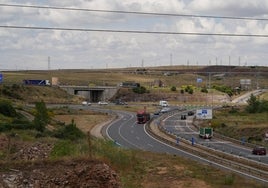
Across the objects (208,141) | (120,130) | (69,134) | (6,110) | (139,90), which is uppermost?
(139,90)

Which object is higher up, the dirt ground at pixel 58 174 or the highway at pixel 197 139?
the dirt ground at pixel 58 174

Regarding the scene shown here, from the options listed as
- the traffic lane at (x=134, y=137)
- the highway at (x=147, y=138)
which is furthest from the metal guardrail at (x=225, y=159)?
the traffic lane at (x=134, y=137)

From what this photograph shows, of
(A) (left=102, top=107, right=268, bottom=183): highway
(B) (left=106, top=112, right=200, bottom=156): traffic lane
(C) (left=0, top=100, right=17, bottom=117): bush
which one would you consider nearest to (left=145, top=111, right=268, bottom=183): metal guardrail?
(A) (left=102, top=107, right=268, bottom=183): highway

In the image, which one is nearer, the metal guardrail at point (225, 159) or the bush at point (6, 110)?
the metal guardrail at point (225, 159)

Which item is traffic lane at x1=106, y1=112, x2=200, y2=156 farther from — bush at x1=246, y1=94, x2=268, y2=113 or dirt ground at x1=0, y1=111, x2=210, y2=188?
bush at x1=246, y1=94, x2=268, y2=113

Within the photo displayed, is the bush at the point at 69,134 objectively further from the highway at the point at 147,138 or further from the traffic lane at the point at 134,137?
the traffic lane at the point at 134,137

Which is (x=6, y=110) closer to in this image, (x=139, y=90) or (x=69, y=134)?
(x=69, y=134)

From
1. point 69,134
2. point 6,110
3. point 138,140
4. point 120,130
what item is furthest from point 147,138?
point 69,134

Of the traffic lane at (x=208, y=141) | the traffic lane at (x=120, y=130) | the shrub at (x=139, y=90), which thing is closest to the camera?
the traffic lane at (x=208, y=141)

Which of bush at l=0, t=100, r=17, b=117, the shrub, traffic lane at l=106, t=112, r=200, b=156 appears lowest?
traffic lane at l=106, t=112, r=200, b=156

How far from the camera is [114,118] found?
418ft

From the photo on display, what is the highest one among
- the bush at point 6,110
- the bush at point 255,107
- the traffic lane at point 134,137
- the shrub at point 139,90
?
the shrub at point 139,90

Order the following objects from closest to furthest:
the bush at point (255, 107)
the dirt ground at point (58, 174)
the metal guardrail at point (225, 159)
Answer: the dirt ground at point (58, 174) → the metal guardrail at point (225, 159) → the bush at point (255, 107)

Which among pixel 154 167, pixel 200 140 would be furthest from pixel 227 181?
pixel 200 140
